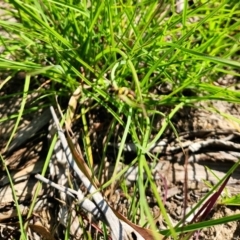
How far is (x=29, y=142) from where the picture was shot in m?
1.18

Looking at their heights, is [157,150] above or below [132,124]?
below

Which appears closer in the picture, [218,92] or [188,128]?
[218,92]

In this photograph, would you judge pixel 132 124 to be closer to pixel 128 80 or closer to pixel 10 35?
pixel 128 80

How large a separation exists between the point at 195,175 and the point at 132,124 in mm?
225

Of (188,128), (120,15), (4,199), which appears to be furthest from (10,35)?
(188,128)

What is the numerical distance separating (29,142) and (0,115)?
0.12 meters

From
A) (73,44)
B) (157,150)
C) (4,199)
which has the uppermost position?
(73,44)

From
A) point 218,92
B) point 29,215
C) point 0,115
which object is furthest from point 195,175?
point 0,115

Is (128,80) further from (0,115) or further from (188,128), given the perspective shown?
(0,115)

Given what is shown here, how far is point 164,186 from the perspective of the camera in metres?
1.09

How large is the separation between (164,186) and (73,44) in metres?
0.42

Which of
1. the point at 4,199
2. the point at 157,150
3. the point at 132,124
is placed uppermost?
the point at 132,124

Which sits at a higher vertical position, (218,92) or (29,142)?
(218,92)

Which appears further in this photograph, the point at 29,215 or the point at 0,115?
the point at 0,115
